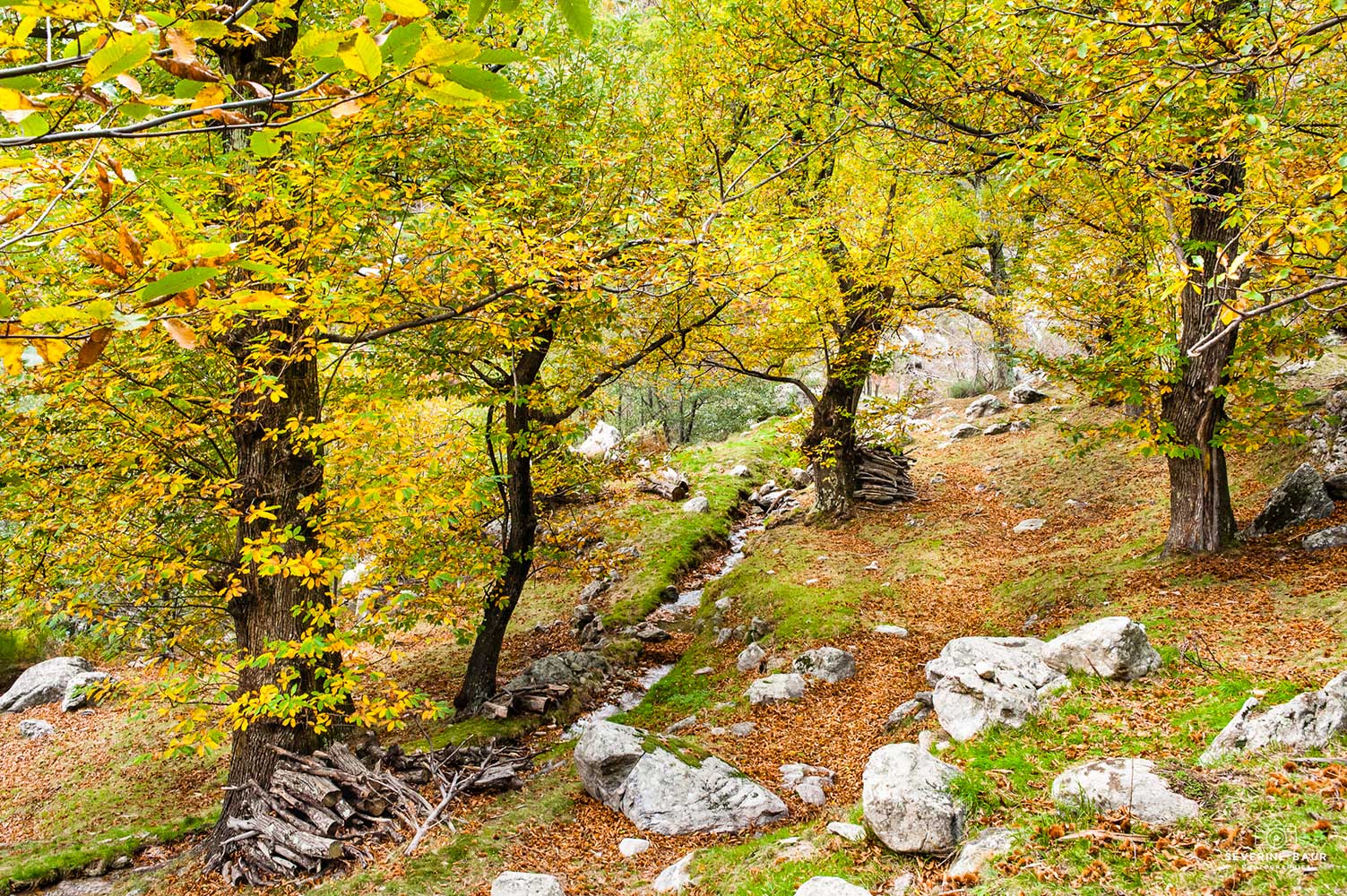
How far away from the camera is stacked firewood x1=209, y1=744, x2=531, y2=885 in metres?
6.82

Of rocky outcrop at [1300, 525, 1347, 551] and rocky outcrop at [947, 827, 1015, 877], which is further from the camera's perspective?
rocky outcrop at [1300, 525, 1347, 551]

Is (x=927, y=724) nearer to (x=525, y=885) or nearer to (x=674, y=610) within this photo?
(x=525, y=885)

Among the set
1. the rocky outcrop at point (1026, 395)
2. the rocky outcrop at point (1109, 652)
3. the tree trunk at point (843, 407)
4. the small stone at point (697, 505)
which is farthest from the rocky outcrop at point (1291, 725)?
the rocky outcrop at point (1026, 395)

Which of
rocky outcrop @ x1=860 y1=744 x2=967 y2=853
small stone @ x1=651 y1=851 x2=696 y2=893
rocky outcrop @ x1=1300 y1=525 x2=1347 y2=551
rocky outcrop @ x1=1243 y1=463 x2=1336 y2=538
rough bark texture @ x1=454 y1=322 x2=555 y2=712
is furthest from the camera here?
rough bark texture @ x1=454 y1=322 x2=555 y2=712

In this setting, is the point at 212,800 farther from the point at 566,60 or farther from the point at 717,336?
the point at 566,60

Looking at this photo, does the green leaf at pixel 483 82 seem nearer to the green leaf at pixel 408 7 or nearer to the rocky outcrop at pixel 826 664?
the green leaf at pixel 408 7

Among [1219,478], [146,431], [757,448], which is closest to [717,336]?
[1219,478]

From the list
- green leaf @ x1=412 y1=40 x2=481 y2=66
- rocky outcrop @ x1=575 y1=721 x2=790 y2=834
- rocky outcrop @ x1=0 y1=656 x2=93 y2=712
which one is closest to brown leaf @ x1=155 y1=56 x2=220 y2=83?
green leaf @ x1=412 y1=40 x2=481 y2=66

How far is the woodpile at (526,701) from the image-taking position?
418 inches

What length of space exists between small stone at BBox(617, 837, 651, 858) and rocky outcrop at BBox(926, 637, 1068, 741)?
3.26m

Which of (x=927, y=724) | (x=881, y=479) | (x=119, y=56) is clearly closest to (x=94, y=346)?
(x=119, y=56)

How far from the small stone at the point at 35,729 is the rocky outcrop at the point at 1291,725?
22.1 m

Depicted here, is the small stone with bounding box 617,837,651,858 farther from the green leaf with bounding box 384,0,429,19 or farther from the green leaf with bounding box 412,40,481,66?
the green leaf with bounding box 384,0,429,19

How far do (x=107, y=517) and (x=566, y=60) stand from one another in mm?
9140
